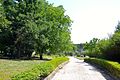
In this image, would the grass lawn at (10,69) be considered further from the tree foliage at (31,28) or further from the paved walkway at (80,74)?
the tree foliage at (31,28)

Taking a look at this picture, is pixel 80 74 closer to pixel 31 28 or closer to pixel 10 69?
pixel 10 69

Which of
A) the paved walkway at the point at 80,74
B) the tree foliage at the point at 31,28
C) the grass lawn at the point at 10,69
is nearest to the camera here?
the grass lawn at the point at 10,69

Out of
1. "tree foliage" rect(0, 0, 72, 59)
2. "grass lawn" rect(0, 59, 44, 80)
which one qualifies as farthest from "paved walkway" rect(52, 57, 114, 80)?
"tree foliage" rect(0, 0, 72, 59)

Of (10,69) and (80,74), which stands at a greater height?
(10,69)

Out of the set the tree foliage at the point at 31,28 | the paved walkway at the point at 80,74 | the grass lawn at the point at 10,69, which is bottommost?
the paved walkway at the point at 80,74

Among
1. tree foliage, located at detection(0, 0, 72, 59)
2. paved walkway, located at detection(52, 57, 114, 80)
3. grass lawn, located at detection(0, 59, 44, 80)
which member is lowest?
paved walkway, located at detection(52, 57, 114, 80)

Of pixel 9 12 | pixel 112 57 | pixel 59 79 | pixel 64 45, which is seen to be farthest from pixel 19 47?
pixel 59 79

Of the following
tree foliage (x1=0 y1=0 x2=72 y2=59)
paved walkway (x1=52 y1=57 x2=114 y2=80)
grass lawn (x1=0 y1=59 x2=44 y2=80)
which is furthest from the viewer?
tree foliage (x1=0 y1=0 x2=72 y2=59)

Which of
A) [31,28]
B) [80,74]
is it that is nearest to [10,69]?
[80,74]

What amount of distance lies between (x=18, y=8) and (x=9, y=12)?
1.95 meters

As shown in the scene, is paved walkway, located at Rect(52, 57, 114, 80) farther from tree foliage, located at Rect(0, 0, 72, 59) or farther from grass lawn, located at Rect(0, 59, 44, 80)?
tree foliage, located at Rect(0, 0, 72, 59)

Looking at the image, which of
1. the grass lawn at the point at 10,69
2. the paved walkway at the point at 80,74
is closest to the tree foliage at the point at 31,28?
the grass lawn at the point at 10,69

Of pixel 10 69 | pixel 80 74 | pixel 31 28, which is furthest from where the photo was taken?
pixel 31 28

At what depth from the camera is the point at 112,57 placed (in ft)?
129
